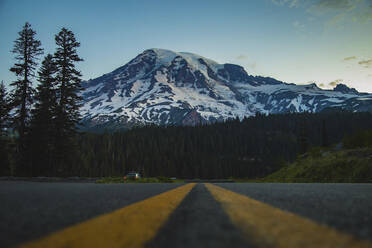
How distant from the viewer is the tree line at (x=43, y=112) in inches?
1008

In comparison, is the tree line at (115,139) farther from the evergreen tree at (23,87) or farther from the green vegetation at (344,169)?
the green vegetation at (344,169)

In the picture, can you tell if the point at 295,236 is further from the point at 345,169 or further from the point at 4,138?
the point at 4,138

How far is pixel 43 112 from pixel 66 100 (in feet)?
8.30

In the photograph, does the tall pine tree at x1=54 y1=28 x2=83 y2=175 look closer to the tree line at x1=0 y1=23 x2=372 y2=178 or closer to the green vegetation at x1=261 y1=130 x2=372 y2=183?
the tree line at x1=0 y1=23 x2=372 y2=178

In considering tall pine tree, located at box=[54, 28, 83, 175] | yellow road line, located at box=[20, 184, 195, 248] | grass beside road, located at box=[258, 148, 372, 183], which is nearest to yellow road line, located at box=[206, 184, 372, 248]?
yellow road line, located at box=[20, 184, 195, 248]

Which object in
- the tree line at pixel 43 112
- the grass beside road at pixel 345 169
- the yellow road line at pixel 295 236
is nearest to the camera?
the yellow road line at pixel 295 236

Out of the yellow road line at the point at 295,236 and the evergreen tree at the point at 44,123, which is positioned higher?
the evergreen tree at the point at 44,123

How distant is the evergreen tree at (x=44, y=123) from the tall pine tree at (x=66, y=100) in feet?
1.99

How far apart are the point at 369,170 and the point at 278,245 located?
1831 cm

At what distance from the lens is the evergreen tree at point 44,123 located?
84.6 ft

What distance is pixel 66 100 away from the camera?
2638 cm

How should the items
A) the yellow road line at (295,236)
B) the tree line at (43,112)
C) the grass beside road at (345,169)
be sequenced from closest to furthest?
1. the yellow road line at (295,236)
2. the grass beside road at (345,169)
3. the tree line at (43,112)

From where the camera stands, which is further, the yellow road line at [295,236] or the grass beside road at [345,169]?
the grass beside road at [345,169]

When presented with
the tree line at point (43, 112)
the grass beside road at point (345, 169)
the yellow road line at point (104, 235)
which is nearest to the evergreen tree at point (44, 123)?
the tree line at point (43, 112)
